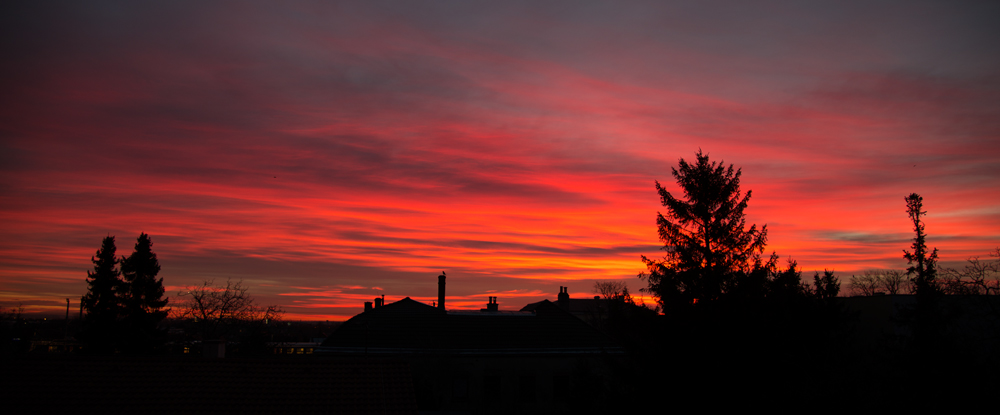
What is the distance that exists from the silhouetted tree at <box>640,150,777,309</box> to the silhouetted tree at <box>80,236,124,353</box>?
4885 centimetres

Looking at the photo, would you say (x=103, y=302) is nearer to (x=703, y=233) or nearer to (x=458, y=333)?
(x=458, y=333)

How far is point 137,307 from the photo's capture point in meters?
52.9

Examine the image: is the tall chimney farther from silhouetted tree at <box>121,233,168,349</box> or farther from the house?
silhouetted tree at <box>121,233,168,349</box>

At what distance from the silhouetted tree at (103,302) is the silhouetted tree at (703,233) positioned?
4885 cm

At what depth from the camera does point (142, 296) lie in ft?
175

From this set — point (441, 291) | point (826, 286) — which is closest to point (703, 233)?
point (826, 286)

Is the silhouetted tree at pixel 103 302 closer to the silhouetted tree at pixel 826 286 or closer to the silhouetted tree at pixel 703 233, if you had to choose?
the silhouetted tree at pixel 703 233

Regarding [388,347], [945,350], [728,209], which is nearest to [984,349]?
[945,350]

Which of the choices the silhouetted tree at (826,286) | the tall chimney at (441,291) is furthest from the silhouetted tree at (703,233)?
the tall chimney at (441,291)

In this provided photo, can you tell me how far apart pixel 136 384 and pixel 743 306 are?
872 inches

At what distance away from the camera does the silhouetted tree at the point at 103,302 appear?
51094mm

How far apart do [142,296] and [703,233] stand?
167 feet

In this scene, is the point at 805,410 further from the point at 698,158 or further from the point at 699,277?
the point at 698,158

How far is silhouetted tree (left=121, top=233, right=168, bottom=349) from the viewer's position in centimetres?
5212
